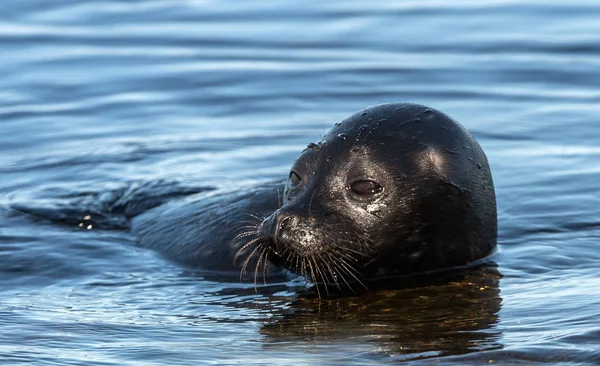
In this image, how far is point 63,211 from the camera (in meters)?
9.55

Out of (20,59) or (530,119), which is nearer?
(530,119)

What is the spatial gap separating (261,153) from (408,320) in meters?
4.36

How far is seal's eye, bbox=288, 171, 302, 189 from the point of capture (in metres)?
7.66

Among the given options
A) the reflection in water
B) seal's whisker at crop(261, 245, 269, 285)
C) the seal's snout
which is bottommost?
the reflection in water

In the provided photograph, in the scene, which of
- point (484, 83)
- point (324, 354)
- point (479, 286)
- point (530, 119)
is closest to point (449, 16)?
point (484, 83)

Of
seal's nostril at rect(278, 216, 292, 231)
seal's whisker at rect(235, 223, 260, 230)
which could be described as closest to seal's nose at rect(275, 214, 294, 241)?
seal's nostril at rect(278, 216, 292, 231)

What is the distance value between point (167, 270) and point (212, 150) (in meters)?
3.12

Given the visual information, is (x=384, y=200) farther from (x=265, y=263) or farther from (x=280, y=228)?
(x=265, y=263)

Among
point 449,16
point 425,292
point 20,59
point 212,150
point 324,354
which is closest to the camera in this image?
point 324,354

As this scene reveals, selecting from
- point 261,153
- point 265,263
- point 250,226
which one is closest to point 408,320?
point 265,263

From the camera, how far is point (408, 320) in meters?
6.93

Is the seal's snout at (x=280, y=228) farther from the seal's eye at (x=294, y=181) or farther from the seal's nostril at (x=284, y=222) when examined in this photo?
the seal's eye at (x=294, y=181)

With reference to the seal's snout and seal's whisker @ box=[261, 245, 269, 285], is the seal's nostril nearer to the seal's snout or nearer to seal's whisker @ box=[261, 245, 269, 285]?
the seal's snout

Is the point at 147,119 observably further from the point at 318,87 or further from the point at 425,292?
the point at 425,292
